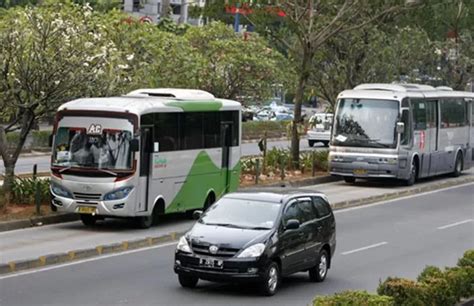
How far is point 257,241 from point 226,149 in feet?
39.2

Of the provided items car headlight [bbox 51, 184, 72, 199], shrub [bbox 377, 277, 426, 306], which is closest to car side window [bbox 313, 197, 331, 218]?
shrub [bbox 377, 277, 426, 306]

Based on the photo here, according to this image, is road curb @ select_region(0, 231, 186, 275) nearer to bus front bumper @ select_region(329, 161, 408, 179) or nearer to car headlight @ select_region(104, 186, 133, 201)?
car headlight @ select_region(104, 186, 133, 201)

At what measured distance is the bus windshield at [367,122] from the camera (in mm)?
37969

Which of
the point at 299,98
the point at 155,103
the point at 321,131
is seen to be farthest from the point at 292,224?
the point at 321,131

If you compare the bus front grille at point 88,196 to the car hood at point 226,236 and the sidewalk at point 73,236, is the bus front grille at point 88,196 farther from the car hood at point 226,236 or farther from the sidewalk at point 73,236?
the car hood at point 226,236

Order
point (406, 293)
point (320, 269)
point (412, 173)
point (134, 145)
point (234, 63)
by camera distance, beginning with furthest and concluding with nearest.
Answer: point (412, 173) → point (234, 63) → point (134, 145) → point (320, 269) → point (406, 293)

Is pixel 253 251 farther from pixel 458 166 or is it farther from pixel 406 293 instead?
pixel 458 166

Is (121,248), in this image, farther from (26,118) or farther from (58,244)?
(26,118)

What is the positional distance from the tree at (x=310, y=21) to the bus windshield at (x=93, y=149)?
1446cm

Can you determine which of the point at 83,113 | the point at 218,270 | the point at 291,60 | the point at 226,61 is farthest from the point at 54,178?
the point at 291,60

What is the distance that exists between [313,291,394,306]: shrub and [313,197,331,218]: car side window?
5.90 m

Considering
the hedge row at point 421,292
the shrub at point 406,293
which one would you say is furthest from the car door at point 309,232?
the shrub at point 406,293

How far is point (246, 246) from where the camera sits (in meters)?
16.5

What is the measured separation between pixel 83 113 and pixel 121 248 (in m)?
3.88
